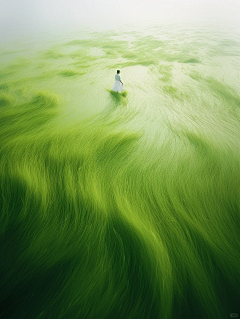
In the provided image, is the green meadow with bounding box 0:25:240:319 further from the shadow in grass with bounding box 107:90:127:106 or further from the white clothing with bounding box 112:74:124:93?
the white clothing with bounding box 112:74:124:93

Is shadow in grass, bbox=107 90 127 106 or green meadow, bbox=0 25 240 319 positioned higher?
shadow in grass, bbox=107 90 127 106

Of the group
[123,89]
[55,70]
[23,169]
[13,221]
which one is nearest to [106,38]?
[55,70]

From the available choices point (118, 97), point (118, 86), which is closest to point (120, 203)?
point (118, 97)

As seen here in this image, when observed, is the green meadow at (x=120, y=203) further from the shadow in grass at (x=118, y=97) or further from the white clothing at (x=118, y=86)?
the white clothing at (x=118, y=86)

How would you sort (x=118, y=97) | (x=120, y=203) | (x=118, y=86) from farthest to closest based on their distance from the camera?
(x=118, y=86) → (x=118, y=97) → (x=120, y=203)

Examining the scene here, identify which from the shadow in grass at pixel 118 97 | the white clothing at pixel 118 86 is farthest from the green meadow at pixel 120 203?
the white clothing at pixel 118 86

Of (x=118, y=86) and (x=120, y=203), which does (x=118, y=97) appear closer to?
(x=118, y=86)

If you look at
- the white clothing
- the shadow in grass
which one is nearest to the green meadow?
the shadow in grass

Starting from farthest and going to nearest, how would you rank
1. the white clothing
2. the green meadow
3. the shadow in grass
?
the white clothing < the shadow in grass < the green meadow
